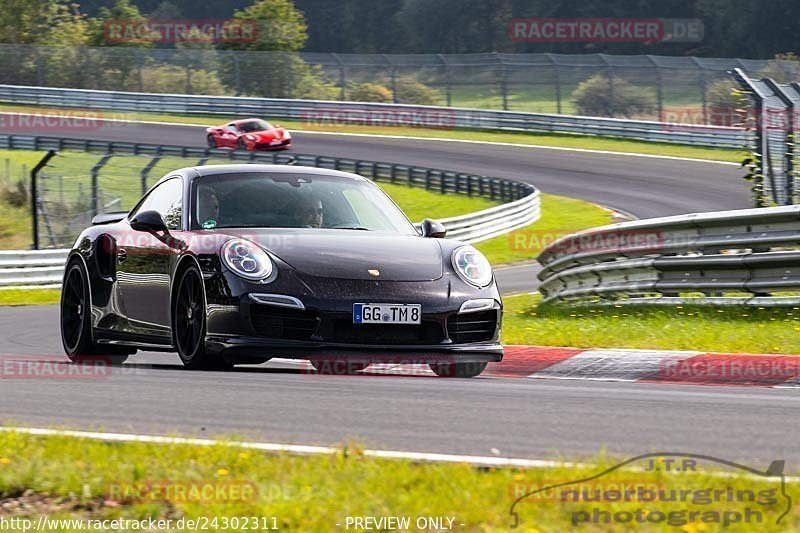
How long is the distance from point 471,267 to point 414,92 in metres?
48.3

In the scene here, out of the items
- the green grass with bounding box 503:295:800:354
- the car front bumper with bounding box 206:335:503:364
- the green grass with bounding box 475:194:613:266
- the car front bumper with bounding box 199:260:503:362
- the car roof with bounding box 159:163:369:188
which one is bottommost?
the green grass with bounding box 475:194:613:266

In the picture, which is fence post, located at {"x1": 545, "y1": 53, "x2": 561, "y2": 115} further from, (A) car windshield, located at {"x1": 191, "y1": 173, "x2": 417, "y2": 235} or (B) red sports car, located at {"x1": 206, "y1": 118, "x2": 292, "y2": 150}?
(A) car windshield, located at {"x1": 191, "y1": 173, "x2": 417, "y2": 235}

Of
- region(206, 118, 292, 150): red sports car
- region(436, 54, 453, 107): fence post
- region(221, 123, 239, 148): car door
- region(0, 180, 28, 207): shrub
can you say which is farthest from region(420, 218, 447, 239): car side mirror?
region(436, 54, 453, 107): fence post

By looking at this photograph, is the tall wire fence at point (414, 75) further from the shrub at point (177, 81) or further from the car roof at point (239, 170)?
the car roof at point (239, 170)

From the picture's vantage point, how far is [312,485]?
4.29 metres

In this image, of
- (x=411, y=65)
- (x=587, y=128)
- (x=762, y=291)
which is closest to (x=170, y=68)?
(x=411, y=65)

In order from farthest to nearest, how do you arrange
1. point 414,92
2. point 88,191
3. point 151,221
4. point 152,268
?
1. point 414,92
2. point 88,191
3. point 152,268
4. point 151,221

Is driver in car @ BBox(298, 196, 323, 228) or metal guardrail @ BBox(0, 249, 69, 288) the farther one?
metal guardrail @ BBox(0, 249, 69, 288)

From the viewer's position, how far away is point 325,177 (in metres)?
8.92

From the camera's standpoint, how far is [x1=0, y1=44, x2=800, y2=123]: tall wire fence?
160 ft

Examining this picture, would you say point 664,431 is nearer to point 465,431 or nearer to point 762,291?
point 465,431

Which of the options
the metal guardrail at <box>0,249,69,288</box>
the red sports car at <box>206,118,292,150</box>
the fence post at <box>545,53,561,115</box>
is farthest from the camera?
the fence post at <box>545,53,561,115</box>

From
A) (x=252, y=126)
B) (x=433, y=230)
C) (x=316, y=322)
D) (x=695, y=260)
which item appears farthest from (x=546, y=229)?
(x=316, y=322)

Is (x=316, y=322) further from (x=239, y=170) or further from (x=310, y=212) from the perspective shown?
(x=239, y=170)
